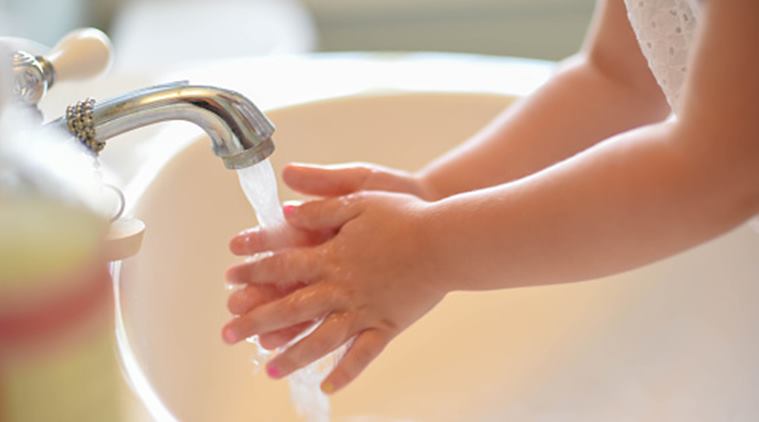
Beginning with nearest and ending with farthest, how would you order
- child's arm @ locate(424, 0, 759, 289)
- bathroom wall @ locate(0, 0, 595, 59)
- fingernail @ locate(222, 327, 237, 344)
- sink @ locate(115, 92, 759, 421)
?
1. child's arm @ locate(424, 0, 759, 289)
2. fingernail @ locate(222, 327, 237, 344)
3. sink @ locate(115, 92, 759, 421)
4. bathroom wall @ locate(0, 0, 595, 59)

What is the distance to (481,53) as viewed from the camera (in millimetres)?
1828

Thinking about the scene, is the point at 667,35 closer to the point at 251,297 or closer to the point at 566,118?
the point at 566,118

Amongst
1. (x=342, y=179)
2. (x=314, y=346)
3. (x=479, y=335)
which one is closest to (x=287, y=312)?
(x=314, y=346)

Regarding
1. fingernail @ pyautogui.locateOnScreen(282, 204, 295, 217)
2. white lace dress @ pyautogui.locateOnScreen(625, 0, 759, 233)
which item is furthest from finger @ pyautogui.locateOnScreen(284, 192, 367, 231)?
white lace dress @ pyautogui.locateOnScreen(625, 0, 759, 233)

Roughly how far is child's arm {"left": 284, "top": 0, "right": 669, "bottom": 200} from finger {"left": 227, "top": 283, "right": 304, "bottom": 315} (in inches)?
5.8

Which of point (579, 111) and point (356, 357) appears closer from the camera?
point (356, 357)

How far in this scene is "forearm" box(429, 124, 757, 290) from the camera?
477 millimetres

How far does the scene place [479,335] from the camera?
2.53ft

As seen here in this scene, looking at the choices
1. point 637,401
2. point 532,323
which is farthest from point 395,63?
point 637,401

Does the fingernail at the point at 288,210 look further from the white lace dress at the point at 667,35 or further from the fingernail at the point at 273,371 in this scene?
the white lace dress at the point at 667,35

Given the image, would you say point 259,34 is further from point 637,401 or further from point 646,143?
point 646,143

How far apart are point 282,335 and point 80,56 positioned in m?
0.21

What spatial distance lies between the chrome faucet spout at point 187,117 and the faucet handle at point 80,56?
0.43ft

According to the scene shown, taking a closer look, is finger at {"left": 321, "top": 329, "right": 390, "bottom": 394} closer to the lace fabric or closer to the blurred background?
the lace fabric
